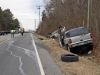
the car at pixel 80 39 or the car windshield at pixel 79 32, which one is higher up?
the car windshield at pixel 79 32

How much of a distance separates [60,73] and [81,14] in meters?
22.4

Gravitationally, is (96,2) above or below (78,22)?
above

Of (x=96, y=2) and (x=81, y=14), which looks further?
(x=81, y=14)

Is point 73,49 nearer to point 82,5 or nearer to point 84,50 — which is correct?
point 84,50

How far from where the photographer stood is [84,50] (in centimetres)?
1798

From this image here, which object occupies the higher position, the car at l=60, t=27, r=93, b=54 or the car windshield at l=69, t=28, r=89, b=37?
the car windshield at l=69, t=28, r=89, b=37

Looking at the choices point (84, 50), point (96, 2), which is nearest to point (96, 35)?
point (84, 50)

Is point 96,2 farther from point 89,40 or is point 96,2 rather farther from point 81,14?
point 89,40

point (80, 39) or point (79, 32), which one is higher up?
point (79, 32)

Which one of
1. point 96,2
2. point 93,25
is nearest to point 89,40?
point 93,25

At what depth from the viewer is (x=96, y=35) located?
2019cm

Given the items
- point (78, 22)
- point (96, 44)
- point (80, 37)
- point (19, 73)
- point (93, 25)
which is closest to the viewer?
point (19, 73)

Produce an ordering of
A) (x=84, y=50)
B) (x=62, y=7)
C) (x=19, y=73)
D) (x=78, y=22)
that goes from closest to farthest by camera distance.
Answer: (x=19, y=73), (x=84, y=50), (x=78, y=22), (x=62, y=7)

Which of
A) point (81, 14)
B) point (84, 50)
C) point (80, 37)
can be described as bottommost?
point (84, 50)
